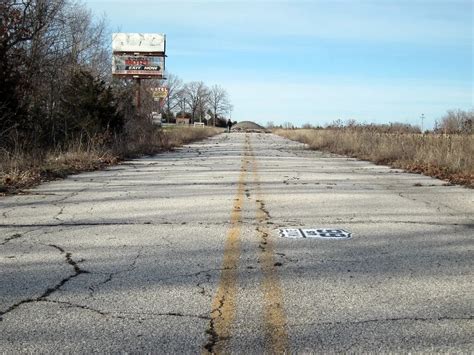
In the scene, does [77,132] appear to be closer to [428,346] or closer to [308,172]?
[308,172]

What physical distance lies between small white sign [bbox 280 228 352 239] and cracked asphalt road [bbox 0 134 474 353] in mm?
226

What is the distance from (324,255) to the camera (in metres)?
6.00

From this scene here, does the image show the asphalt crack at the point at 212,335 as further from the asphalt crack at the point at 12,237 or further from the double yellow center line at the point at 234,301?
the asphalt crack at the point at 12,237

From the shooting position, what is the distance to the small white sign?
699cm

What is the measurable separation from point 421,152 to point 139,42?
30.0 metres

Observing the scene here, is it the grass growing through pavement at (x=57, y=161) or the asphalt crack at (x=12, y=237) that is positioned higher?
the grass growing through pavement at (x=57, y=161)

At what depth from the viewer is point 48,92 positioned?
82.5ft

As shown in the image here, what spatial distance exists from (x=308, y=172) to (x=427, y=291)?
12.1 metres

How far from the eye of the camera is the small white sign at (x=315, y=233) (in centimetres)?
699

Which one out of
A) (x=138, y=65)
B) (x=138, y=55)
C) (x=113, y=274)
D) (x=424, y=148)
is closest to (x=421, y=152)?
(x=424, y=148)

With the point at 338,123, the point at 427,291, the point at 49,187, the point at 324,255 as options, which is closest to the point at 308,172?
the point at 49,187

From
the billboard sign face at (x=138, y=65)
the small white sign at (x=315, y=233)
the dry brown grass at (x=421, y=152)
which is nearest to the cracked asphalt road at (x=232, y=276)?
the small white sign at (x=315, y=233)

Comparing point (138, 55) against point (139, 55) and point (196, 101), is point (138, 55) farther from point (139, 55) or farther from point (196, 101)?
point (196, 101)

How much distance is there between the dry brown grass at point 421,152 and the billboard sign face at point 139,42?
20002 millimetres
